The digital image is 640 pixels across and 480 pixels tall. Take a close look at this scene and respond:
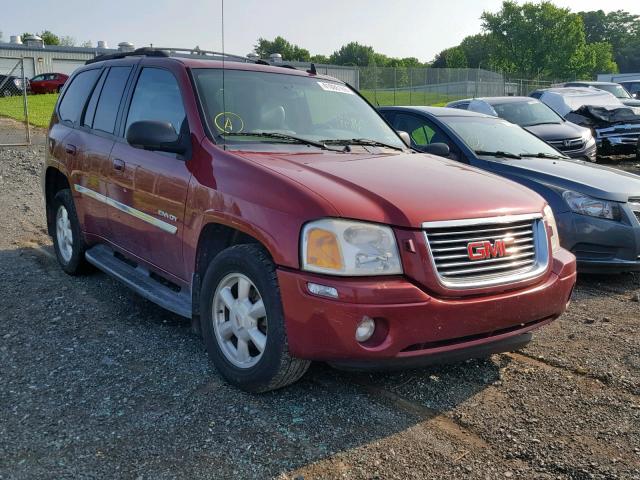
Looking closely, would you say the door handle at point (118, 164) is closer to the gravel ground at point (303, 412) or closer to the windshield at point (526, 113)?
the gravel ground at point (303, 412)

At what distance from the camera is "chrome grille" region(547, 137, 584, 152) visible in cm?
1062

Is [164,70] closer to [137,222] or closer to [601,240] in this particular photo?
[137,222]

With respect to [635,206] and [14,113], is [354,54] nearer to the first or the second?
[14,113]

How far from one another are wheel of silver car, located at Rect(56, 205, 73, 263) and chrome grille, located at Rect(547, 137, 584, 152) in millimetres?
7860

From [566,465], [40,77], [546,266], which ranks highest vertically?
[40,77]

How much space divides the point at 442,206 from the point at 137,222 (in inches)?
89.4

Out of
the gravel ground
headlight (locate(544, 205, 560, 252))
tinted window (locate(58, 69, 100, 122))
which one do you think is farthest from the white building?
headlight (locate(544, 205, 560, 252))

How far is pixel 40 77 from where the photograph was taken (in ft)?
127

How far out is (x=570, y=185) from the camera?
595cm

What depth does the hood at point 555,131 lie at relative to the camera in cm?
1065

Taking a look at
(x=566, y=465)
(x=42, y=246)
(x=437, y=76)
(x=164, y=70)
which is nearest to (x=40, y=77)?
(x=437, y=76)

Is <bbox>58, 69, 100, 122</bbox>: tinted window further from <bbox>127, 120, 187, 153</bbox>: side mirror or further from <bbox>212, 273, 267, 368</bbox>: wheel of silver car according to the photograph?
<bbox>212, 273, 267, 368</bbox>: wheel of silver car

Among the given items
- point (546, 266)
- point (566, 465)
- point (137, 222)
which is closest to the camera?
point (566, 465)

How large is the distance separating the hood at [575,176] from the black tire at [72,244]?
13.2ft
